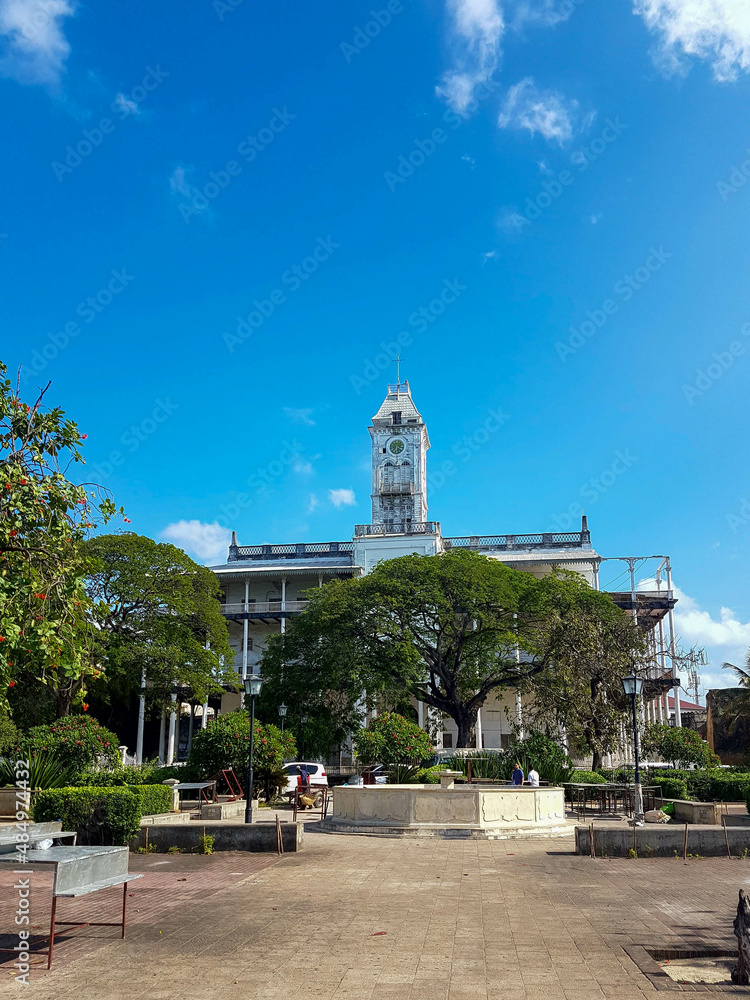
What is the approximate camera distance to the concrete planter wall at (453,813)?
16062mm

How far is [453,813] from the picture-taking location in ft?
53.1

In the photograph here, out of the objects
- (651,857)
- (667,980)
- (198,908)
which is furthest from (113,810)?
(667,980)

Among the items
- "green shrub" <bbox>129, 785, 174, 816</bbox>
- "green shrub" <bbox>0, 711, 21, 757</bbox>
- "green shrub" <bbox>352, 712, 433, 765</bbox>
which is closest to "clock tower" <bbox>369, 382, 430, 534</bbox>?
"green shrub" <bbox>352, 712, 433, 765</bbox>

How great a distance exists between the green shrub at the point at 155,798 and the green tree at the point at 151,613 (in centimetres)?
1679

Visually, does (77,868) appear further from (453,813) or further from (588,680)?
(588,680)

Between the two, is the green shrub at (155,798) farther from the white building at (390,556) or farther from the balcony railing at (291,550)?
the balcony railing at (291,550)

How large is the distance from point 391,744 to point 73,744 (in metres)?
10.4

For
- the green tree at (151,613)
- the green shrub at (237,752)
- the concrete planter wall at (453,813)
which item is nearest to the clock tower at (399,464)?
the green tree at (151,613)

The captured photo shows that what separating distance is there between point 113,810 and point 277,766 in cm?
1007

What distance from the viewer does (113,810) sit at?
512 inches

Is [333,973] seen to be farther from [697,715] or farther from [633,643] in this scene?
[697,715]

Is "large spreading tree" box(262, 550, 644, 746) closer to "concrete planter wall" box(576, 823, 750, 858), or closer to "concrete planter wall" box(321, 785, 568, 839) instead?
"concrete planter wall" box(321, 785, 568, 839)

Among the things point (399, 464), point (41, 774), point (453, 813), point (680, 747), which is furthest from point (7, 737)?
point (399, 464)

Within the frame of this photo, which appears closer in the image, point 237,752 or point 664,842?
point 664,842
